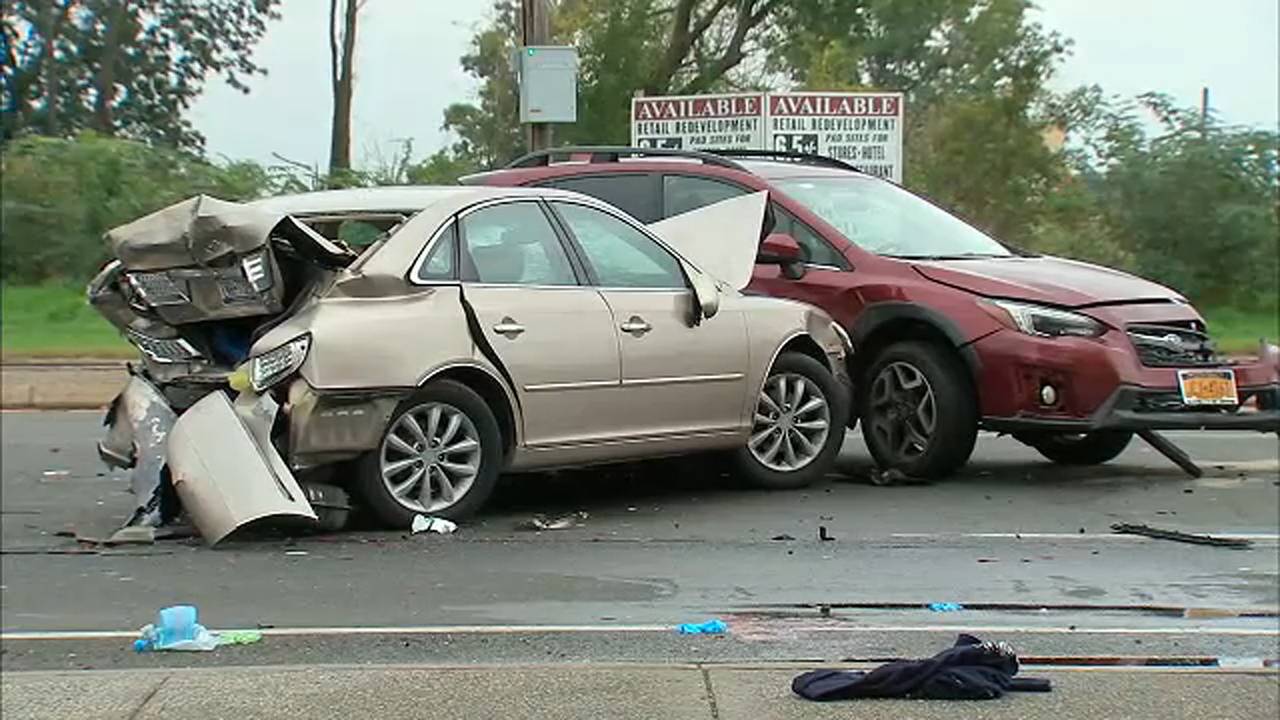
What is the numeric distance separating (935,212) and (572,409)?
11.4 ft

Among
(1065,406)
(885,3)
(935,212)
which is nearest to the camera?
(1065,406)

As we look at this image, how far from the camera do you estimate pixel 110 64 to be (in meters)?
18.3

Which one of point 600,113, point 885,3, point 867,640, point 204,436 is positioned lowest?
point 867,640

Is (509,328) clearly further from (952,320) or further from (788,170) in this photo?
(788,170)

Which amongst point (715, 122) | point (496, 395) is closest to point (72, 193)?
point (715, 122)

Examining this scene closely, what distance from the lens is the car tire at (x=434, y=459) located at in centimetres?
704

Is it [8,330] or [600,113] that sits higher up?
[600,113]

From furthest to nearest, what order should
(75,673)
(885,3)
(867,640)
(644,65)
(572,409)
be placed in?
1. (885,3)
2. (644,65)
3. (572,409)
4. (867,640)
5. (75,673)

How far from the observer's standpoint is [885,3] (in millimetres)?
18547

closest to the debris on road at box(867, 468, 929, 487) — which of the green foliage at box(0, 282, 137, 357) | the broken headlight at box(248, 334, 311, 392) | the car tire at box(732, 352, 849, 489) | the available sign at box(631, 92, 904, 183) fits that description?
the car tire at box(732, 352, 849, 489)

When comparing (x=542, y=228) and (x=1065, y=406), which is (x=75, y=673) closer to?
(x=542, y=228)

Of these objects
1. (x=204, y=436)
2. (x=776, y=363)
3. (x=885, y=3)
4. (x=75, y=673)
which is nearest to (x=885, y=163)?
(x=885, y=3)

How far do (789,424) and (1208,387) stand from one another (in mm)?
2252

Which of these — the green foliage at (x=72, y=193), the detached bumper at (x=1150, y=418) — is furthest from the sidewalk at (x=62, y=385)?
the detached bumper at (x=1150, y=418)
